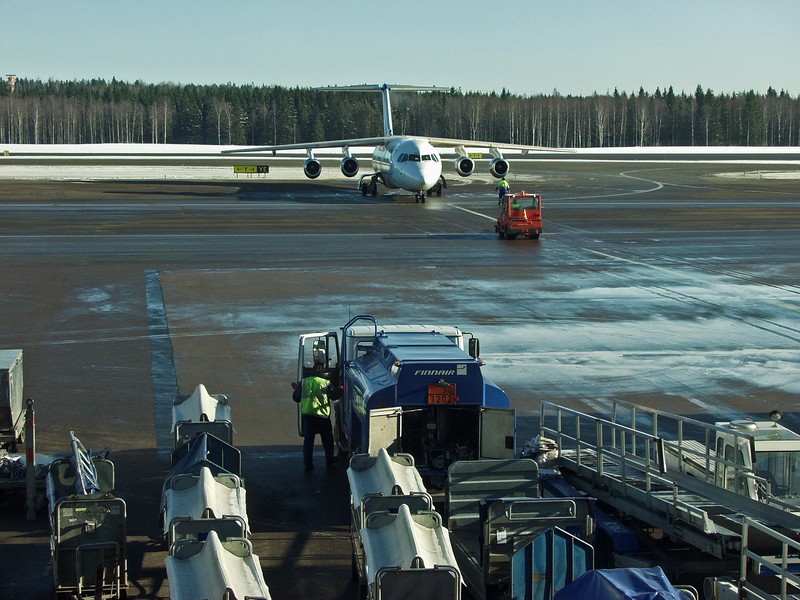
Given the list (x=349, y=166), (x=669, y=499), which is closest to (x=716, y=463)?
(x=669, y=499)

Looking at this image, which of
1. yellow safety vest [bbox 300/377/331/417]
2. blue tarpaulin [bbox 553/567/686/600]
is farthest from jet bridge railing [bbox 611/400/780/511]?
yellow safety vest [bbox 300/377/331/417]

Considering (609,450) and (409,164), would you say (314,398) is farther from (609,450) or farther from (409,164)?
(409,164)

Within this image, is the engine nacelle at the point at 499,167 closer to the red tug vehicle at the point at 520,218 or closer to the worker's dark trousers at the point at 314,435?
the red tug vehicle at the point at 520,218

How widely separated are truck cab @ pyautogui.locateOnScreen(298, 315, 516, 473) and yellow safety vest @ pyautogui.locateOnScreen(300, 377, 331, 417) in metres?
0.38

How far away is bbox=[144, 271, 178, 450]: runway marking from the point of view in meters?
17.7

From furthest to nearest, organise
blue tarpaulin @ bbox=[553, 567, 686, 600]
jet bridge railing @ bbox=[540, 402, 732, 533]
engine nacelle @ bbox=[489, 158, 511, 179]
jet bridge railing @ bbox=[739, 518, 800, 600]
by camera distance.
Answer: engine nacelle @ bbox=[489, 158, 511, 179], jet bridge railing @ bbox=[540, 402, 732, 533], jet bridge railing @ bbox=[739, 518, 800, 600], blue tarpaulin @ bbox=[553, 567, 686, 600]

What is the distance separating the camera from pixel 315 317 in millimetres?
27062

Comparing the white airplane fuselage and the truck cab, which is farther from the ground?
the white airplane fuselage

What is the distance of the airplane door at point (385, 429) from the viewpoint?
1351cm

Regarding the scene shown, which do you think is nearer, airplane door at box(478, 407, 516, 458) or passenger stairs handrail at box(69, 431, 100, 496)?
passenger stairs handrail at box(69, 431, 100, 496)

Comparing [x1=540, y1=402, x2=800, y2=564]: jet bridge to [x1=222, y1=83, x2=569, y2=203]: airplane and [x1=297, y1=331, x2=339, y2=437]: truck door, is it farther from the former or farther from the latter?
[x1=222, y1=83, x2=569, y2=203]: airplane

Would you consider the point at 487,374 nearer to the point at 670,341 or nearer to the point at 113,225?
the point at 670,341

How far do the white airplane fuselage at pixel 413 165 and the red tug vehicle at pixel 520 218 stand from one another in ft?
51.5

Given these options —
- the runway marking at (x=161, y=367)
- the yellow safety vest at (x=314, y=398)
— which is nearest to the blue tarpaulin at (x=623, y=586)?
the yellow safety vest at (x=314, y=398)
